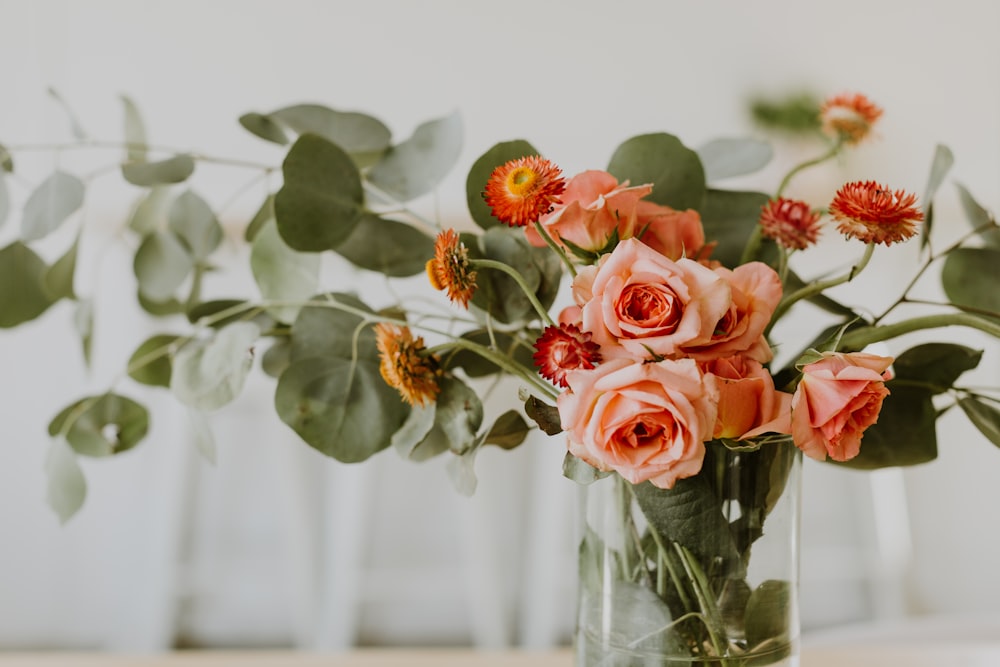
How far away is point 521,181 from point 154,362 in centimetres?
36

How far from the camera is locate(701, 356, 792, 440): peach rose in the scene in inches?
14.9

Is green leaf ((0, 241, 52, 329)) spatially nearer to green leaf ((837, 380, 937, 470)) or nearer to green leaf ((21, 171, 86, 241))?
green leaf ((21, 171, 86, 241))

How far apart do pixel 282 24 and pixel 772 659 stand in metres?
1.87

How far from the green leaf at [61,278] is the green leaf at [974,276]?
1.98ft

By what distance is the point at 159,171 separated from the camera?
0.56 meters

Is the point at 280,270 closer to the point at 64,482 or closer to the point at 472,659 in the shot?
the point at 64,482

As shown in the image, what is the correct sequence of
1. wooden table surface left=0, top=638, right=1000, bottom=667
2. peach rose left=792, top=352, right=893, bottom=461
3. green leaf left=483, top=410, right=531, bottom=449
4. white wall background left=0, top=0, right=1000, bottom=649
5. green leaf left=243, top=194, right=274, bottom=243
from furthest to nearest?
white wall background left=0, top=0, right=1000, bottom=649, wooden table surface left=0, top=638, right=1000, bottom=667, green leaf left=243, top=194, right=274, bottom=243, green leaf left=483, top=410, right=531, bottom=449, peach rose left=792, top=352, right=893, bottom=461

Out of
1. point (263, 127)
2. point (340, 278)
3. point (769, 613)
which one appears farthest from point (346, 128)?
point (340, 278)

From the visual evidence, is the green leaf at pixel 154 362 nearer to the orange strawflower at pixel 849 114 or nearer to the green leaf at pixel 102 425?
the green leaf at pixel 102 425

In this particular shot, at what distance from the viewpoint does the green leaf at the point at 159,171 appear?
56cm

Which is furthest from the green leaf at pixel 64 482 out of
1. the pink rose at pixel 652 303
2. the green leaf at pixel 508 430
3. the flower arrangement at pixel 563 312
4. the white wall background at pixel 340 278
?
the white wall background at pixel 340 278

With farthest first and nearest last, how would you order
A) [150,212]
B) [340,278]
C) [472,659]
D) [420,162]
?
[340,278]
[472,659]
[150,212]
[420,162]

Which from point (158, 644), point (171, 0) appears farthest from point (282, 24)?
point (158, 644)

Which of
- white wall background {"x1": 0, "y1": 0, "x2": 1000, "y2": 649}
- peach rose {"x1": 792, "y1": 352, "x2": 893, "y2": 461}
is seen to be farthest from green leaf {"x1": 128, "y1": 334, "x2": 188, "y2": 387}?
white wall background {"x1": 0, "y1": 0, "x2": 1000, "y2": 649}
